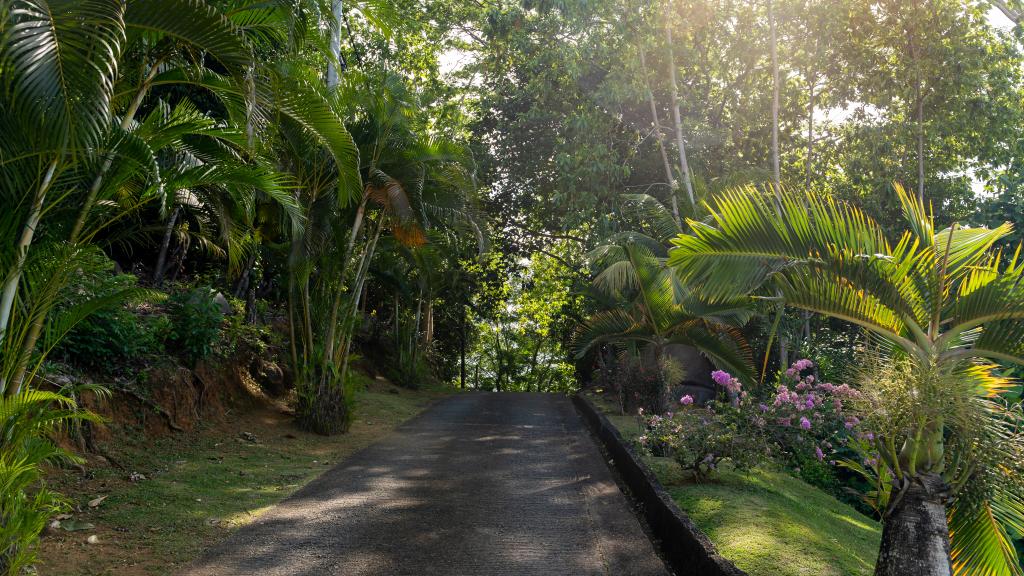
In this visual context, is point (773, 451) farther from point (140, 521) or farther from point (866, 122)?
point (866, 122)

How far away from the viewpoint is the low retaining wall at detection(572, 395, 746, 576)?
4938mm

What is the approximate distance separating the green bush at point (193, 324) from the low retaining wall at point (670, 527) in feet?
18.8

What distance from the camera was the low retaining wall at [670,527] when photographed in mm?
4938

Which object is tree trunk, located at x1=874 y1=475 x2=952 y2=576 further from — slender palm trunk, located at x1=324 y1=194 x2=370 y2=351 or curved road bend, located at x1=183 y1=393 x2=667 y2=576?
slender palm trunk, located at x1=324 y1=194 x2=370 y2=351

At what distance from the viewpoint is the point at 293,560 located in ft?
17.0

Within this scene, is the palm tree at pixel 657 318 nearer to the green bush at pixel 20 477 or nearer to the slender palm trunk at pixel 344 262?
the slender palm trunk at pixel 344 262

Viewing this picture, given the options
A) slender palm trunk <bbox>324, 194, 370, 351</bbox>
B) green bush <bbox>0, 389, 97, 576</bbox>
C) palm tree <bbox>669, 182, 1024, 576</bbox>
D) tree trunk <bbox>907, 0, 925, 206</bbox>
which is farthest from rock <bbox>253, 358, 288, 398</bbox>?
tree trunk <bbox>907, 0, 925, 206</bbox>

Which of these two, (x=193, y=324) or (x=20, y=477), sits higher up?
(x=193, y=324)

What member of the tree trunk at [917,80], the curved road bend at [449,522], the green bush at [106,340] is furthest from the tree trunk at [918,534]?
the tree trunk at [917,80]

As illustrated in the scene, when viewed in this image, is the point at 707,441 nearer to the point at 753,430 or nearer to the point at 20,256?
the point at 753,430

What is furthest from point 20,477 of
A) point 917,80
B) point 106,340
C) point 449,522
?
point 917,80

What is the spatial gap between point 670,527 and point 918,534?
2.17 metres

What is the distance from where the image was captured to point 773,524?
6484 millimetres

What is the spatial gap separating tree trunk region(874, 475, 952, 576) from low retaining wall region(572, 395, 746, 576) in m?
0.83
